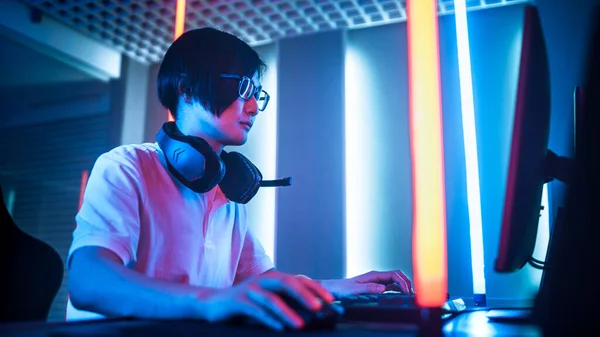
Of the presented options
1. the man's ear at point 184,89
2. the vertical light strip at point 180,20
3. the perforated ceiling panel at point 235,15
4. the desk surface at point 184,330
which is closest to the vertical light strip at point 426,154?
the desk surface at point 184,330

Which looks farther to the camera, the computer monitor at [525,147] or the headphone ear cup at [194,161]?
the headphone ear cup at [194,161]

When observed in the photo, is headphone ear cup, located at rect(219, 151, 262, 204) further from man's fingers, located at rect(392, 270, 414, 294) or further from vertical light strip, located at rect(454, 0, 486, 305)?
vertical light strip, located at rect(454, 0, 486, 305)

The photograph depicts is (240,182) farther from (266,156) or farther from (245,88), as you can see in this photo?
(266,156)

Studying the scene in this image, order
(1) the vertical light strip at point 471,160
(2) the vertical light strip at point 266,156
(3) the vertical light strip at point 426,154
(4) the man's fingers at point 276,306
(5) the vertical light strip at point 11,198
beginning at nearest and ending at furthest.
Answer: (4) the man's fingers at point 276,306
(3) the vertical light strip at point 426,154
(1) the vertical light strip at point 471,160
(2) the vertical light strip at point 266,156
(5) the vertical light strip at point 11,198

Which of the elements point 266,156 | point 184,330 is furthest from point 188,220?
point 266,156

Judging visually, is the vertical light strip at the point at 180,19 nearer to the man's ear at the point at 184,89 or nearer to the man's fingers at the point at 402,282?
the man's ear at the point at 184,89

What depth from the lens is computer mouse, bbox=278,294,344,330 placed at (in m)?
0.55

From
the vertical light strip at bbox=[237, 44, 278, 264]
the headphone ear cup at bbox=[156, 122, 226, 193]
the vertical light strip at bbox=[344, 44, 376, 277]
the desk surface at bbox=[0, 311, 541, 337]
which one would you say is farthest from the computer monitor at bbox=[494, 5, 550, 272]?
the vertical light strip at bbox=[237, 44, 278, 264]

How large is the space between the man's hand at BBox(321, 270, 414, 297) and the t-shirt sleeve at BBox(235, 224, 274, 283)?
0.82 feet

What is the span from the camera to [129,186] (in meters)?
0.94

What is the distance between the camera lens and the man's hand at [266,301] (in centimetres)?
53

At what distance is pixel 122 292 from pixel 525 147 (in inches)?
24.4

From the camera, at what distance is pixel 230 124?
1157 millimetres

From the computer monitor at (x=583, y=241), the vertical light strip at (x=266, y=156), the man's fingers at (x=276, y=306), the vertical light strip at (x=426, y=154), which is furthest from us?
the vertical light strip at (x=266, y=156)
